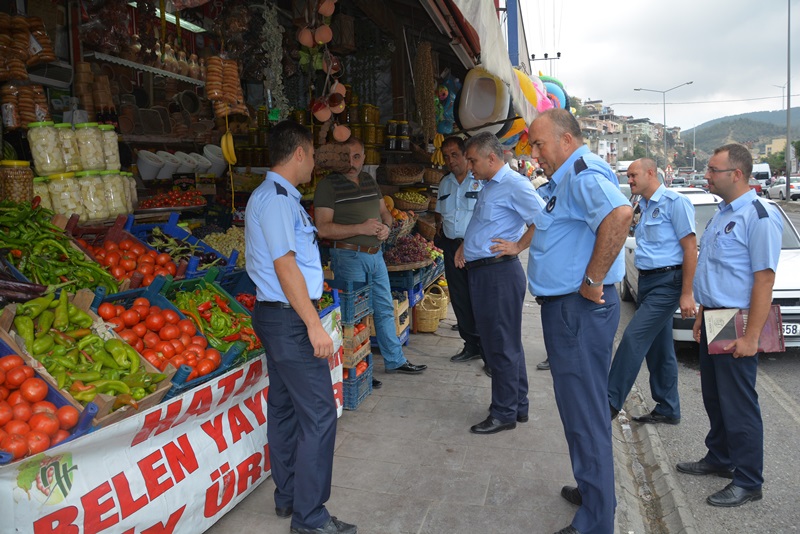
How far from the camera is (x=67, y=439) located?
2389 millimetres

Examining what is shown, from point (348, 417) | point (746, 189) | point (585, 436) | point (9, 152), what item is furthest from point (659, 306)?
point (9, 152)

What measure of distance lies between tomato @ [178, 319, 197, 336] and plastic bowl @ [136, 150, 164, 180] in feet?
9.67

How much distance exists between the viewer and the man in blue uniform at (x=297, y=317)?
2.85 meters

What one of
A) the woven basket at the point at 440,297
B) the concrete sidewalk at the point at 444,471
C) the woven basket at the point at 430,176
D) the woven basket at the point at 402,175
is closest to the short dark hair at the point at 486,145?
the concrete sidewalk at the point at 444,471

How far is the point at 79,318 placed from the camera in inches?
119

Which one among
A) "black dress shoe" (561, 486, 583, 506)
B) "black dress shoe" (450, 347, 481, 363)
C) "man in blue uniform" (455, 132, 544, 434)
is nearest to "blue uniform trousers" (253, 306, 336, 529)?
"black dress shoe" (561, 486, 583, 506)

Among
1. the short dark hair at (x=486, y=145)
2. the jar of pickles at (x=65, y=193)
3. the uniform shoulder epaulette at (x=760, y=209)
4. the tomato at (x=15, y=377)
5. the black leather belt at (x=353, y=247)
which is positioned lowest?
the tomato at (x=15, y=377)

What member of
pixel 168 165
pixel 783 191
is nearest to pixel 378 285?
pixel 168 165

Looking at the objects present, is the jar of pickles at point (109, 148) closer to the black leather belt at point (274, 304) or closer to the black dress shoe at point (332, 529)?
the black leather belt at point (274, 304)

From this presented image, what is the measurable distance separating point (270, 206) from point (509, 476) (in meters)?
2.31

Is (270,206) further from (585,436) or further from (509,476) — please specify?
(509,476)

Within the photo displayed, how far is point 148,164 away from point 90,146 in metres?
1.90

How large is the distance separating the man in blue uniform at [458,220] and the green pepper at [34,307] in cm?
392

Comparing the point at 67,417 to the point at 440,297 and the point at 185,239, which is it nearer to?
the point at 185,239
